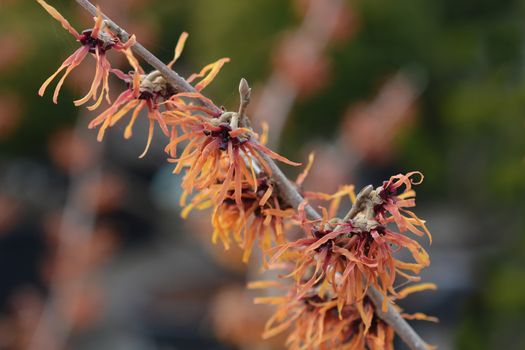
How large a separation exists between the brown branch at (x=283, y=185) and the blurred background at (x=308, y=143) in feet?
3.68

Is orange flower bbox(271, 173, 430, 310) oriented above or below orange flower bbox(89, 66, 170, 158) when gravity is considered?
below

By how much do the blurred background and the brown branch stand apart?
3.68 feet

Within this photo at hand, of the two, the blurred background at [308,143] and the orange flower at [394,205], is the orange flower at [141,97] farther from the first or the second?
the blurred background at [308,143]

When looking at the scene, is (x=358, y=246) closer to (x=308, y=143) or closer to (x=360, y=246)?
(x=360, y=246)

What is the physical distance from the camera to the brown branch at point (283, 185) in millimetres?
497

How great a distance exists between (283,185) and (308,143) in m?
2.25

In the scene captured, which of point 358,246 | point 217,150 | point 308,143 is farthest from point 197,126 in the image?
point 308,143

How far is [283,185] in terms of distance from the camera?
0.52 metres

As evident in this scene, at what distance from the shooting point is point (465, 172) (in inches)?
124

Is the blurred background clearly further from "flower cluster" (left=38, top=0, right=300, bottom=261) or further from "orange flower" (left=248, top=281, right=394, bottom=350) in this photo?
"flower cluster" (left=38, top=0, right=300, bottom=261)

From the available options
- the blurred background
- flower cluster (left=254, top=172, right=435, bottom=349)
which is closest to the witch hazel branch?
flower cluster (left=254, top=172, right=435, bottom=349)

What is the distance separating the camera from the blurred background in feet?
7.45

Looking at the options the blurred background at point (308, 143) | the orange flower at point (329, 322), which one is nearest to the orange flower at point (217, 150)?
the orange flower at point (329, 322)

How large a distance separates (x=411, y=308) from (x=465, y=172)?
83 centimetres
